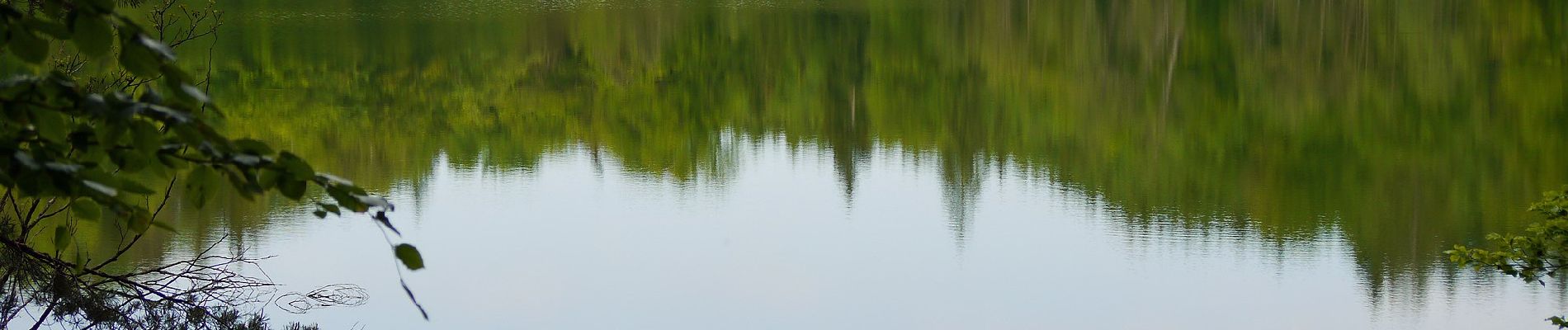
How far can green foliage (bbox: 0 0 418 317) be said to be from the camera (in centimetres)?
92

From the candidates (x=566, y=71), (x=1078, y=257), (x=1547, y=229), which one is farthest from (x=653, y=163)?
(x=1547, y=229)

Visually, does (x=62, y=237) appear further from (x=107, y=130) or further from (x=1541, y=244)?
(x=1541, y=244)

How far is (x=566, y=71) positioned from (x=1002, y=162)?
25.7 ft

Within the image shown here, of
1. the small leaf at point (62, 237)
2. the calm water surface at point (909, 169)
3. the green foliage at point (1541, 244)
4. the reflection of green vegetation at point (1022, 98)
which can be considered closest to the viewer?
the small leaf at point (62, 237)

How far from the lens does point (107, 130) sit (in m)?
0.96

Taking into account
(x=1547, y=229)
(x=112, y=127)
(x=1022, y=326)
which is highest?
(x=112, y=127)

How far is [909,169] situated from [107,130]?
1030 cm

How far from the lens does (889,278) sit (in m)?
7.59

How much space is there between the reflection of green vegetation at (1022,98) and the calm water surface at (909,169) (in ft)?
0.21

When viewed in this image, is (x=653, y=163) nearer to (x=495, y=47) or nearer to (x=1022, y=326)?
(x=1022, y=326)

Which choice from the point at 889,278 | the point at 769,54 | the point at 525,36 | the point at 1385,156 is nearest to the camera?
the point at 889,278

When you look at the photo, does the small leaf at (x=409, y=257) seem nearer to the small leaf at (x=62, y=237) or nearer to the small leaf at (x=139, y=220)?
the small leaf at (x=139, y=220)

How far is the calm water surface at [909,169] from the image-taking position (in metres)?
7.27

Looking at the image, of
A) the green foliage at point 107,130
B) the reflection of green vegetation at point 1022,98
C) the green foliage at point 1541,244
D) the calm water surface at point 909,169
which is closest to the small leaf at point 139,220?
the green foliage at point 107,130
